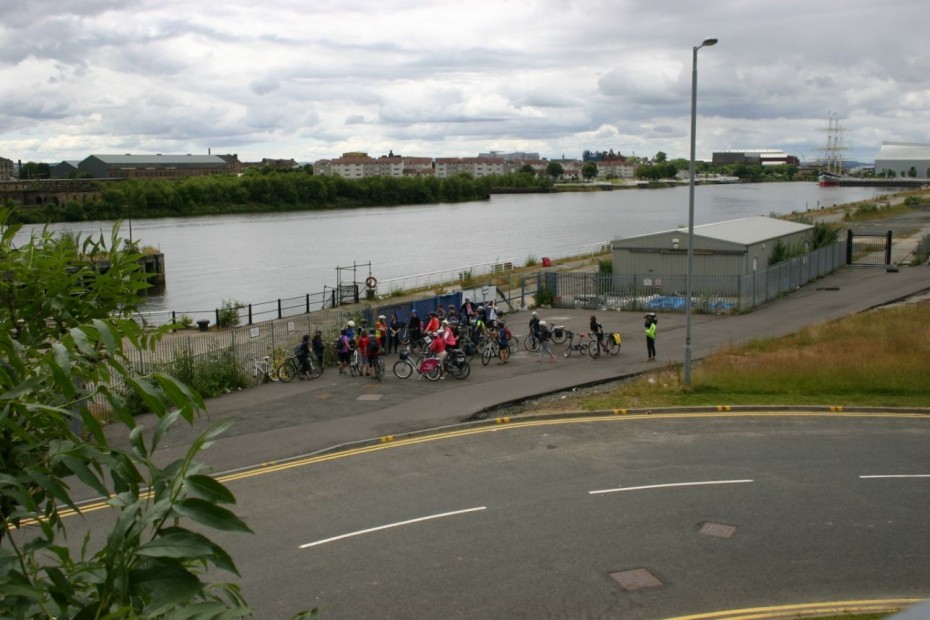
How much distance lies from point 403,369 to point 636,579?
15.0 meters

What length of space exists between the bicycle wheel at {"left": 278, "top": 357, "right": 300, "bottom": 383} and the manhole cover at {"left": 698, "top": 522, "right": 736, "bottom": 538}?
15038mm

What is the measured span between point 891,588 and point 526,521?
17.2 feet

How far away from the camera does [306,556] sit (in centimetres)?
1309

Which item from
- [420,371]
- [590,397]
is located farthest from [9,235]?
[420,371]

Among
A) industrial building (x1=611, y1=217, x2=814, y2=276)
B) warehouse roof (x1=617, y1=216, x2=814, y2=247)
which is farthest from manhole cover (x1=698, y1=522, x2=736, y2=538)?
industrial building (x1=611, y1=217, x2=814, y2=276)

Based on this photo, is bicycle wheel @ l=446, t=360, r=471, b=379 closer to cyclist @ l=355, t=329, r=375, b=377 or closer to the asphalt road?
cyclist @ l=355, t=329, r=375, b=377

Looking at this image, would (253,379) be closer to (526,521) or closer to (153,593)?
(526,521)

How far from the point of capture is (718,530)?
13.7 meters

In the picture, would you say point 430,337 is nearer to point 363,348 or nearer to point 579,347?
point 363,348

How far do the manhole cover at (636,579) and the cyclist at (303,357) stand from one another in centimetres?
1558

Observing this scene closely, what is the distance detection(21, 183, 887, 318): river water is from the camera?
65.2 meters

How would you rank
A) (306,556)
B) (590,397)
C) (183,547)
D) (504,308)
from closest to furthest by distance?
(183,547)
(306,556)
(590,397)
(504,308)

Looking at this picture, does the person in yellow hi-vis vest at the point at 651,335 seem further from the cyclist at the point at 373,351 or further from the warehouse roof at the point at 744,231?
the warehouse roof at the point at 744,231

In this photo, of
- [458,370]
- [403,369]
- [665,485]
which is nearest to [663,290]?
[458,370]
